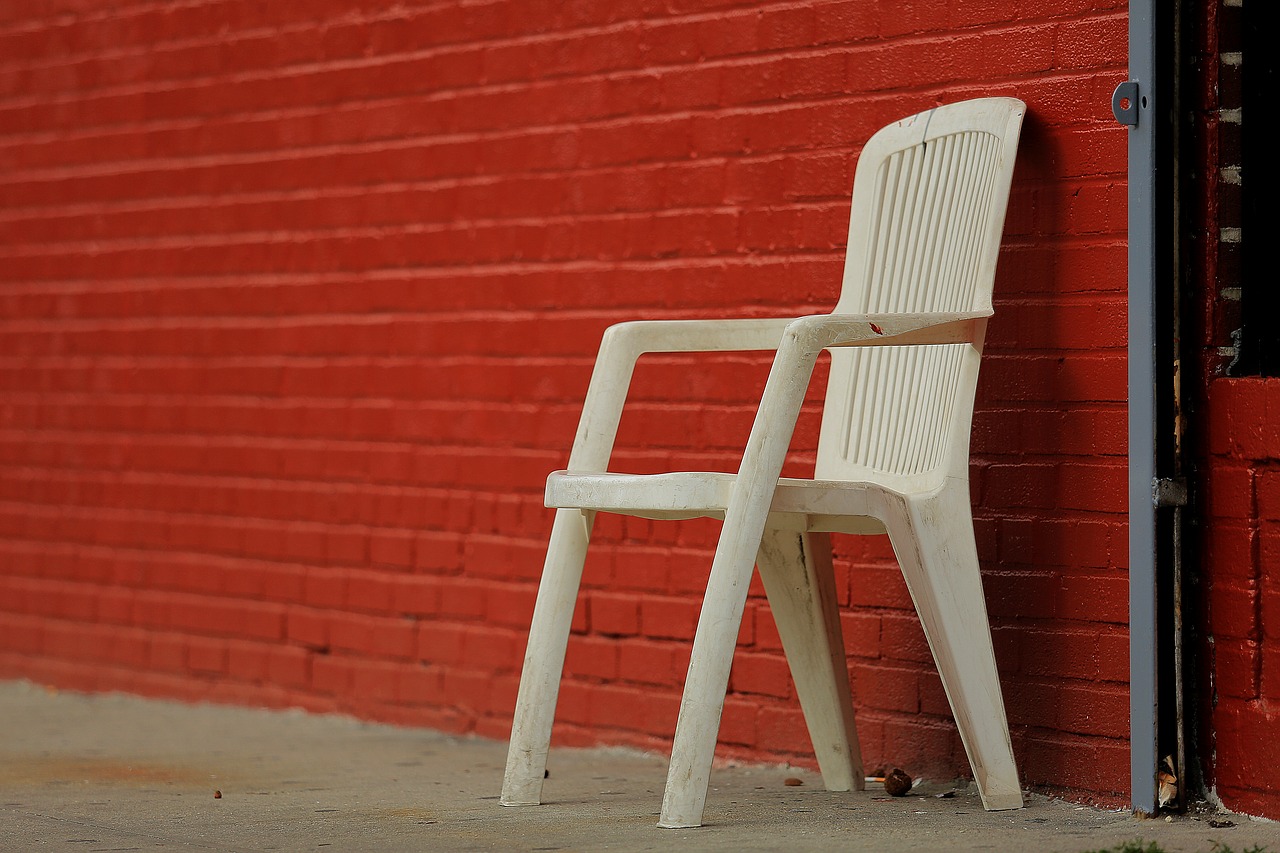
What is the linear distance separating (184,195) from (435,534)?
141 centimetres

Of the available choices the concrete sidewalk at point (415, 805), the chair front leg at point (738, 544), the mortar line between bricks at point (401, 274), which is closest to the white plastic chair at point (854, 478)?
the chair front leg at point (738, 544)

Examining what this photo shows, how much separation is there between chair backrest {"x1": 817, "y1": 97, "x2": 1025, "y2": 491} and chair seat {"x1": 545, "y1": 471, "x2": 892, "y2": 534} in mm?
258

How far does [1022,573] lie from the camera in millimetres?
3238

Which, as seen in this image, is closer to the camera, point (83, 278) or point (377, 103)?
point (377, 103)

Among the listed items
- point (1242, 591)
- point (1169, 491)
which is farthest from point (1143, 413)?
point (1242, 591)

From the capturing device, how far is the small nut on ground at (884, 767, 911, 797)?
10.5 ft

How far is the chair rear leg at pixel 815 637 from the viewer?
10.5ft

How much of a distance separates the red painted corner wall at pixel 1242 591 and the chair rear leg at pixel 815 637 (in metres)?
0.66

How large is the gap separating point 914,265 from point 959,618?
29.1 inches

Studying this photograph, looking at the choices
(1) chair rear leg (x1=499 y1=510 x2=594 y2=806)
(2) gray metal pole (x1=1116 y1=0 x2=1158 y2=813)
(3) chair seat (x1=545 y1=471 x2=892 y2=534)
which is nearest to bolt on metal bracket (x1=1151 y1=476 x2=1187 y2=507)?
(2) gray metal pole (x1=1116 y1=0 x2=1158 y2=813)

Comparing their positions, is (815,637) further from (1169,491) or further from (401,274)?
(401,274)

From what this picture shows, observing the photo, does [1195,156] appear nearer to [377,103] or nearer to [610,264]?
[610,264]

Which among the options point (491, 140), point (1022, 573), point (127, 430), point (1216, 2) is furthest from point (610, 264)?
point (127, 430)

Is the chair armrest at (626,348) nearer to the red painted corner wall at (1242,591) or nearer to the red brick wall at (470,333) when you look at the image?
the red brick wall at (470,333)
